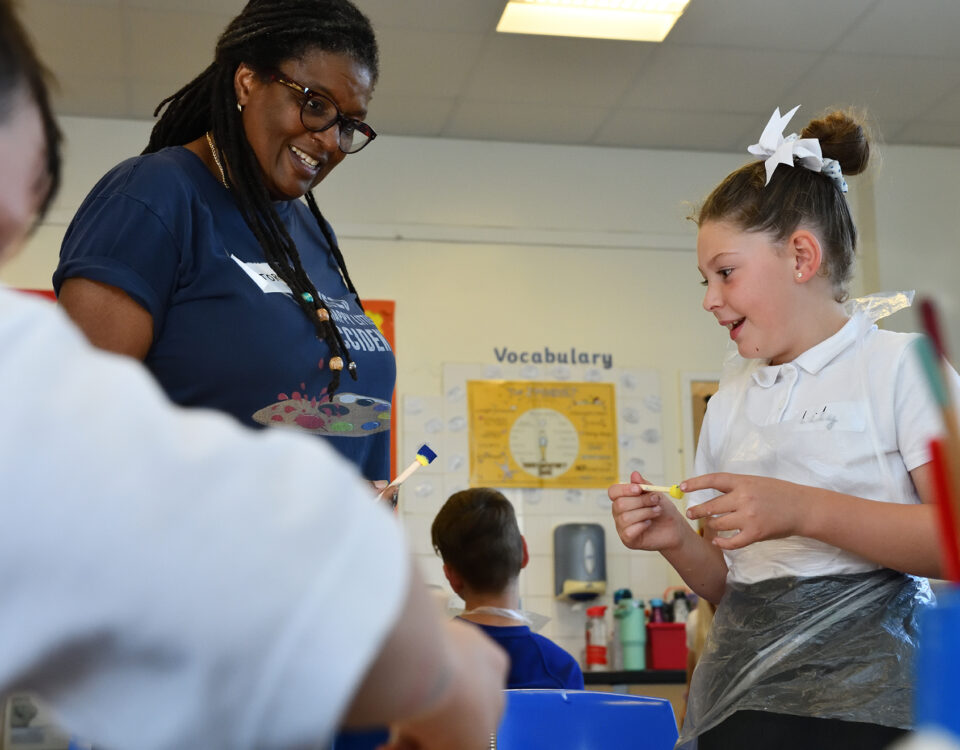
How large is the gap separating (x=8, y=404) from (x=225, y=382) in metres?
0.93

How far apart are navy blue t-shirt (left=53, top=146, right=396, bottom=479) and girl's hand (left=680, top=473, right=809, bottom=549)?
490 millimetres

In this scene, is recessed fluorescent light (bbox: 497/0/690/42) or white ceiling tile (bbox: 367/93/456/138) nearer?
recessed fluorescent light (bbox: 497/0/690/42)

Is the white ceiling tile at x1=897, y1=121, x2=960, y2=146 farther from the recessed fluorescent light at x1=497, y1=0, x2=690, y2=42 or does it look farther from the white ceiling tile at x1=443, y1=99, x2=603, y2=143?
the recessed fluorescent light at x1=497, y1=0, x2=690, y2=42

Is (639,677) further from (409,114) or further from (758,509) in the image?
(758,509)

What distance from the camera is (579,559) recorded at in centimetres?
400

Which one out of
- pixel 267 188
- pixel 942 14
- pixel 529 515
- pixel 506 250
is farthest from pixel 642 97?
pixel 267 188

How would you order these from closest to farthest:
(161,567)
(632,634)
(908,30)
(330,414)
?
1. (161,567)
2. (330,414)
3. (908,30)
4. (632,634)

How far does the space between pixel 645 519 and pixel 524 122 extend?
313cm

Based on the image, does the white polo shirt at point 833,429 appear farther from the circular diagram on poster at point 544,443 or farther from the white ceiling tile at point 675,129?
the white ceiling tile at point 675,129

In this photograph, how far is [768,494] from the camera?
3.63ft

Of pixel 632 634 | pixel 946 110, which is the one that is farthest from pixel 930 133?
pixel 632 634

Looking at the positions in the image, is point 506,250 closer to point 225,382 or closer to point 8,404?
point 225,382

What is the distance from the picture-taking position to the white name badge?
1.33 m

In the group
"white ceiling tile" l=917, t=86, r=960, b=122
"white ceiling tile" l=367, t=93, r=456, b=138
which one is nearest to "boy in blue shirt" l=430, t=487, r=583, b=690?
"white ceiling tile" l=367, t=93, r=456, b=138
